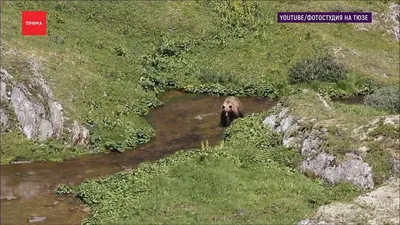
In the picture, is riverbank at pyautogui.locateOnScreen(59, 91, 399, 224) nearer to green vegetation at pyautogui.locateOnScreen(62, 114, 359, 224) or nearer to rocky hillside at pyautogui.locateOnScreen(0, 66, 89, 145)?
green vegetation at pyautogui.locateOnScreen(62, 114, 359, 224)

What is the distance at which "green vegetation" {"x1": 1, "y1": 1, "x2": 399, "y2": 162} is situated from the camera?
34.1 m

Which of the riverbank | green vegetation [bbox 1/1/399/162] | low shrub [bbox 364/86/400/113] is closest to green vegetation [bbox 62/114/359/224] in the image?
the riverbank

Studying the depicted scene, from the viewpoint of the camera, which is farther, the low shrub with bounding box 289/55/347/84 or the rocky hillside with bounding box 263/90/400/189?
the low shrub with bounding box 289/55/347/84

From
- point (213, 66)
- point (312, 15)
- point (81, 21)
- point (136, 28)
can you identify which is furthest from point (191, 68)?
point (312, 15)

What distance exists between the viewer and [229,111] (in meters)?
33.5

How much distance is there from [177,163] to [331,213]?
7.88 meters

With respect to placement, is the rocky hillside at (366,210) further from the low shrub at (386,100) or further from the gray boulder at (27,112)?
the gray boulder at (27,112)

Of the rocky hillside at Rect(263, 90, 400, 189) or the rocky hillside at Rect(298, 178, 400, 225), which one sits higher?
the rocky hillside at Rect(263, 90, 400, 189)

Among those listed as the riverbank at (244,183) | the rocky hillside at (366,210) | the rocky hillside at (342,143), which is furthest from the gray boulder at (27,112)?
the rocky hillside at (366,210)

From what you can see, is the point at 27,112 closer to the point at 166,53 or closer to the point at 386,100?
the point at 166,53

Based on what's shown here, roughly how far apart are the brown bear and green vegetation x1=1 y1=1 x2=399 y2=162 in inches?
165

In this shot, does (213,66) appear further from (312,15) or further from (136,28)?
(312,15)

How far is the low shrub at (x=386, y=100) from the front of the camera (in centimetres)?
3459

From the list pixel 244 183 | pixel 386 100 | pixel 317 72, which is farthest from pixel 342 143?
pixel 317 72
